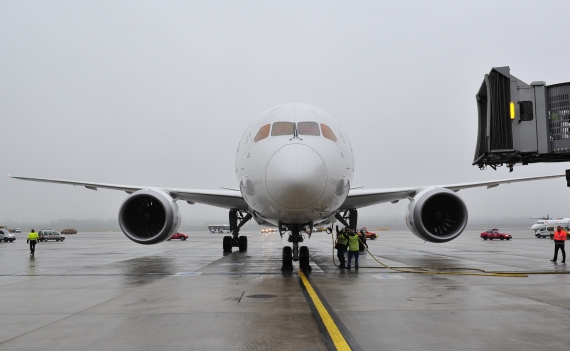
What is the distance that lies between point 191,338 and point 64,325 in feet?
6.06

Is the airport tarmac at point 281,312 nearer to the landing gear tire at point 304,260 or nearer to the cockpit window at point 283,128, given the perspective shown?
the landing gear tire at point 304,260

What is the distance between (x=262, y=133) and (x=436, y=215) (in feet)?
20.0

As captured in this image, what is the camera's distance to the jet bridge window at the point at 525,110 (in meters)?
8.42

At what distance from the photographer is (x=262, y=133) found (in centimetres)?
1058

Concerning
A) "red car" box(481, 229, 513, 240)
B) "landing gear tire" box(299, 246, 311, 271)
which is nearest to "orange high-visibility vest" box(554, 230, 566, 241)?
"landing gear tire" box(299, 246, 311, 271)

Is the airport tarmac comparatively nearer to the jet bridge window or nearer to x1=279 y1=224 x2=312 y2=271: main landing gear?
x1=279 y1=224 x2=312 y2=271: main landing gear

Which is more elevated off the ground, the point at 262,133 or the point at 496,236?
the point at 262,133

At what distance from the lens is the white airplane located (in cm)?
912

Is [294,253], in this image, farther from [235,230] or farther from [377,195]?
[235,230]

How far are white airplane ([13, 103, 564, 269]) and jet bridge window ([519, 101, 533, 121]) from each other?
3623 mm

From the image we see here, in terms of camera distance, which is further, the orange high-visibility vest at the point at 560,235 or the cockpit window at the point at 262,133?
the orange high-visibility vest at the point at 560,235

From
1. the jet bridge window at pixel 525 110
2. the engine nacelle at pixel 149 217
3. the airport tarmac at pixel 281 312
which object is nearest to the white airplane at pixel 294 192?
the engine nacelle at pixel 149 217

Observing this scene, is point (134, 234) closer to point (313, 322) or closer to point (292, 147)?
point (292, 147)

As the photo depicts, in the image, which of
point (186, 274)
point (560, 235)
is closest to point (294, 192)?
point (186, 274)
